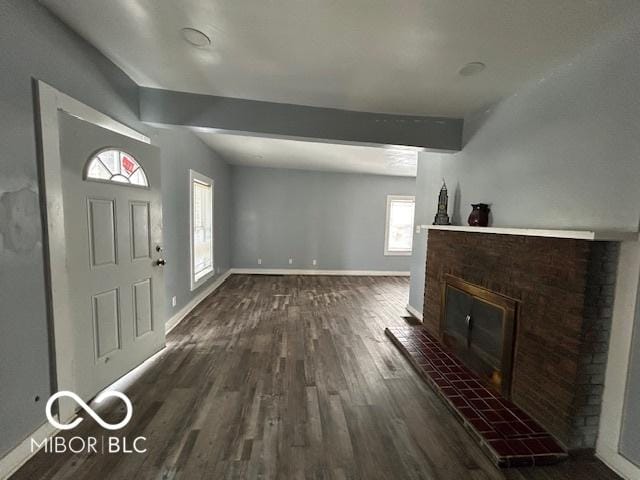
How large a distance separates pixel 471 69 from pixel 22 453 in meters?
3.69

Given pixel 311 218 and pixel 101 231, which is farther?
pixel 311 218

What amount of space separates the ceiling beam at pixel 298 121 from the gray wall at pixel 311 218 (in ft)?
12.3

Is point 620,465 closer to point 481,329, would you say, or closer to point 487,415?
point 487,415

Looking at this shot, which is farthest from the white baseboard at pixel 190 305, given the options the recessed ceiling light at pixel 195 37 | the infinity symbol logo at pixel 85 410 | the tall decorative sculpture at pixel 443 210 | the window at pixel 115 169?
the tall decorative sculpture at pixel 443 210

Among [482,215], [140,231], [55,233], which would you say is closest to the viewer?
[55,233]

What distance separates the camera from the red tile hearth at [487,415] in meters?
1.51

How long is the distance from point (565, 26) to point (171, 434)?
3.38 meters

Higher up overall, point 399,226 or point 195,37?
point 195,37

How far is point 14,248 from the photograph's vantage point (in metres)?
1.35

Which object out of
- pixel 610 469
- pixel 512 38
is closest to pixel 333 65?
pixel 512 38

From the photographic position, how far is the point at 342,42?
1.66 m

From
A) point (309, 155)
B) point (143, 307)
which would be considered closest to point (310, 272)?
point (309, 155)

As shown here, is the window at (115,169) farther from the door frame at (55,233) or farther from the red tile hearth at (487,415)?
the red tile hearth at (487,415)

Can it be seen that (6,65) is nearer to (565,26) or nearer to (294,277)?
(565,26)
